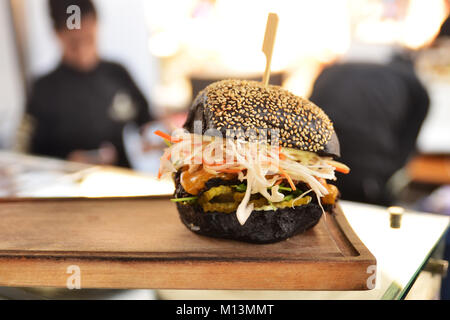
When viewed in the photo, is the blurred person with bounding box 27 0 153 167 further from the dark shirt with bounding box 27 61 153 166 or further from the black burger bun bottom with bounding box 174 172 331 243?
the black burger bun bottom with bounding box 174 172 331 243

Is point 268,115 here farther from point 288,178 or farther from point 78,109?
point 78,109

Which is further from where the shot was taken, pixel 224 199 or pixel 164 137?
pixel 164 137

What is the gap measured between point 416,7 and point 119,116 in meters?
3.94

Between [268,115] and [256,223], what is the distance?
1.02 ft

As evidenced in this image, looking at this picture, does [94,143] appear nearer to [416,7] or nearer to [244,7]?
[244,7]

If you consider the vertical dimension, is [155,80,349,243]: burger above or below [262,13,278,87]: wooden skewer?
below

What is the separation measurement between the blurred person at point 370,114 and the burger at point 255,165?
1.33 m

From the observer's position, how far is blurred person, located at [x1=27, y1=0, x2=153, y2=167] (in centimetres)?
332

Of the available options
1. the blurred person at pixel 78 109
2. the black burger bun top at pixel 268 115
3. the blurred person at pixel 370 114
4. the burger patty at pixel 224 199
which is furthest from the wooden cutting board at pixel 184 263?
the blurred person at pixel 78 109

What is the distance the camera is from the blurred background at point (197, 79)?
2.56 meters

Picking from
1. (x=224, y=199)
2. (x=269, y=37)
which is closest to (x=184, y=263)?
(x=224, y=199)

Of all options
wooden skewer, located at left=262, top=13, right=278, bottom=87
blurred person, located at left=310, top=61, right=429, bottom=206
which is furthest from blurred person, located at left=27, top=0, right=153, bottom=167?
wooden skewer, located at left=262, top=13, right=278, bottom=87

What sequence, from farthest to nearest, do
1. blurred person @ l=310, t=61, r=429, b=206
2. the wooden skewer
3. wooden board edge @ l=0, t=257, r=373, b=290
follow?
1. blurred person @ l=310, t=61, r=429, b=206
2. the wooden skewer
3. wooden board edge @ l=0, t=257, r=373, b=290

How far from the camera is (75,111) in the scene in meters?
3.40
